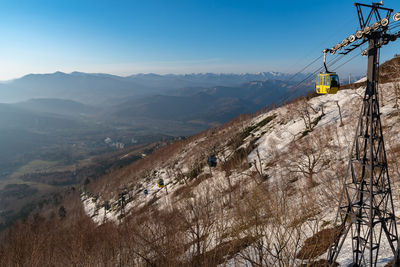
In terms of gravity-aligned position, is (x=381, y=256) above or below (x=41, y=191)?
above

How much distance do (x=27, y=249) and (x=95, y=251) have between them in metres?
4.62

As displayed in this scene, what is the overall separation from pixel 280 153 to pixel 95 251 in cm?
3871

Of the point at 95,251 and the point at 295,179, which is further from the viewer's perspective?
the point at 295,179

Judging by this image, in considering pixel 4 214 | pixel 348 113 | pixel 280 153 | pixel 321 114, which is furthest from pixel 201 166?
pixel 4 214

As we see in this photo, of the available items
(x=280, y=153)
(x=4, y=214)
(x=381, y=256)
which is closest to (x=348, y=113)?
(x=280, y=153)

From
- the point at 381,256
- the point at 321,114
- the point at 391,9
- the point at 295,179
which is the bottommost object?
the point at 295,179

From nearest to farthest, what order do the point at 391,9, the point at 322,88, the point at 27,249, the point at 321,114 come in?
the point at 391,9 < the point at 27,249 < the point at 322,88 < the point at 321,114

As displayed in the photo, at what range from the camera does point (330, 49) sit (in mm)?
10492

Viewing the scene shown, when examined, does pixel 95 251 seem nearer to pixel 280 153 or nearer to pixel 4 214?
pixel 280 153

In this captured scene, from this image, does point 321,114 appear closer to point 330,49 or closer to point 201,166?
point 201,166

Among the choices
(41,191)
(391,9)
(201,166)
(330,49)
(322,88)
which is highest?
(391,9)

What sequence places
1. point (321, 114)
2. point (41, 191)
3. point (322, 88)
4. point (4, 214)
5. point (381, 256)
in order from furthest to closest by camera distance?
point (41, 191), point (4, 214), point (321, 114), point (322, 88), point (381, 256)

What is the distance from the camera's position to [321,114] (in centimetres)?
5059

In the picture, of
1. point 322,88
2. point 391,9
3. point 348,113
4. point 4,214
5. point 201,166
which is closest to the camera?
point 391,9
